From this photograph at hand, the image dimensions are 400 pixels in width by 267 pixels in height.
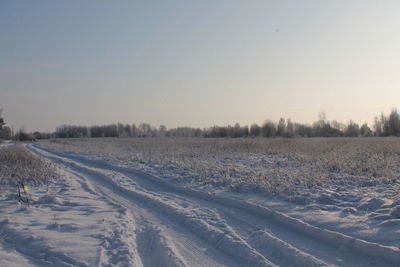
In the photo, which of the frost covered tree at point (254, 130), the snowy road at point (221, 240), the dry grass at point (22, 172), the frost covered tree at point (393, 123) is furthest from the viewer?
the frost covered tree at point (254, 130)

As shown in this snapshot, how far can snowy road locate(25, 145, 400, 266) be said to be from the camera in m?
5.54

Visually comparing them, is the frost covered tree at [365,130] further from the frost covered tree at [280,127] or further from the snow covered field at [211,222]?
the snow covered field at [211,222]

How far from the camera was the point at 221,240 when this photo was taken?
6477mm

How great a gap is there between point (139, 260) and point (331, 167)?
11.8 metres

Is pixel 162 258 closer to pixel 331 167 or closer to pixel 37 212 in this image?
pixel 37 212

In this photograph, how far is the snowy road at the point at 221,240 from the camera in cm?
554

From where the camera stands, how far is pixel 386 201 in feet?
28.7

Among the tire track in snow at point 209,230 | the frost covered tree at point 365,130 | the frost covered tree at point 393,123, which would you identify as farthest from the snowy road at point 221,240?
the frost covered tree at point 365,130

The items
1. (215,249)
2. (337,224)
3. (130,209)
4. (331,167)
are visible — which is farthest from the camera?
(331,167)

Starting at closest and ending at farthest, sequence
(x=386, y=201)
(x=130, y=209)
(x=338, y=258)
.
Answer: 1. (x=338, y=258)
2. (x=386, y=201)
3. (x=130, y=209)

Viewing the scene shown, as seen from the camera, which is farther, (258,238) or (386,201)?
(386,201)

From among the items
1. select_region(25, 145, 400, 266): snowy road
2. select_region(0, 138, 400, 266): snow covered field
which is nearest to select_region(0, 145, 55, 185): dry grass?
select_region(0, 138, 400, 266): snow covered field

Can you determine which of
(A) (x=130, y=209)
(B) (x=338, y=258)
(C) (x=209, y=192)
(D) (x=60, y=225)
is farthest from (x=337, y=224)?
(D) (x=60, y=225)

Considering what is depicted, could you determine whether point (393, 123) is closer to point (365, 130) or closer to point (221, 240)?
point (365, 130)
